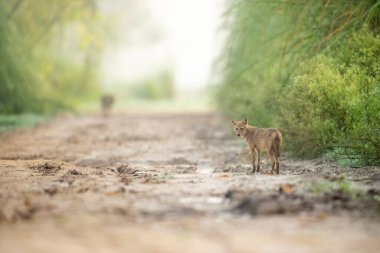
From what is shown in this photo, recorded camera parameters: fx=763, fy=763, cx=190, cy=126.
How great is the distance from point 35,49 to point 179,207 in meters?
18.4

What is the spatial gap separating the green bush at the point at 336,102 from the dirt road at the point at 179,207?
40 centimetres

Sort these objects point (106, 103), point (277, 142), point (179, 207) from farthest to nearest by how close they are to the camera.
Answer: point (106, 103) → point (277, 142) → point (179, 207)

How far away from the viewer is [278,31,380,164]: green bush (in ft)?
33.8

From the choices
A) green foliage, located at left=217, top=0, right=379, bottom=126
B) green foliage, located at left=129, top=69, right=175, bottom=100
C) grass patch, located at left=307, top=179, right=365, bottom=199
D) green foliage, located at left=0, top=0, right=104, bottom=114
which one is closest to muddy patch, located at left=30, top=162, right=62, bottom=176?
grass patch, located at left=307, top=179, right=365, bottom=199

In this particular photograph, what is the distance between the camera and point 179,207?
713 cm

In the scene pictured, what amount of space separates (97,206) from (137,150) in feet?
21.4

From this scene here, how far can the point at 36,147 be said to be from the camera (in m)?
14.2

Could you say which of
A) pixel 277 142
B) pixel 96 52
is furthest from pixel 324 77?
pixel 96 52

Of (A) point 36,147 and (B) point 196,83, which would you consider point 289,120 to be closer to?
(A) point 36,147

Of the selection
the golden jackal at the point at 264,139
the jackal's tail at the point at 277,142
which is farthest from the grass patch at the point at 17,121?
the jackal's tail at the point at 277,142

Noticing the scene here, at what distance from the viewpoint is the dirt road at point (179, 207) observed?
584 cm

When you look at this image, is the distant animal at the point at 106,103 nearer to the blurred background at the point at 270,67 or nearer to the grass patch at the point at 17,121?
the blurred background at the point at 270,67

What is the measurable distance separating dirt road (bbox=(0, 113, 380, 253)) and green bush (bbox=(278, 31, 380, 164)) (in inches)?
15.7

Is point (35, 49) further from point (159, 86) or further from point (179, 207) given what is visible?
point (179, 207)
